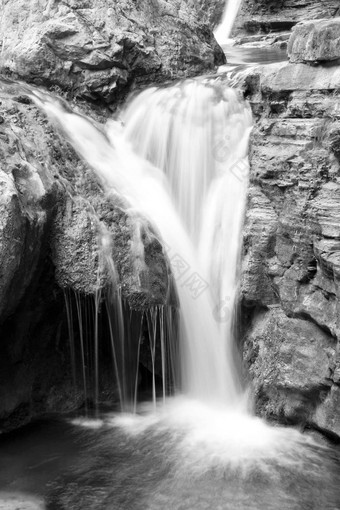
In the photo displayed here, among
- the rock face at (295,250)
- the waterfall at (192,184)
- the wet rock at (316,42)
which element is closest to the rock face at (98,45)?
the waterfall at (192,184)

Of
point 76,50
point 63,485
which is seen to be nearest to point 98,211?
point 63,485

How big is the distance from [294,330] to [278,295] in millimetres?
446

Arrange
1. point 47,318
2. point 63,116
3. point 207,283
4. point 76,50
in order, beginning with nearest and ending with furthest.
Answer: point 47,318 < point 207,283 < point 63,116 < point 76,50

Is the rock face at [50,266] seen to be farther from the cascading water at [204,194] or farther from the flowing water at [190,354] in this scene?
the cascading water at [204,194]

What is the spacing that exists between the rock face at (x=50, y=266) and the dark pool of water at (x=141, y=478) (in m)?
0.69

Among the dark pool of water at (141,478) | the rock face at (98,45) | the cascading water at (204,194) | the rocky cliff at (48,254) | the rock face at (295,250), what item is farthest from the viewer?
the rock face at (98,45)

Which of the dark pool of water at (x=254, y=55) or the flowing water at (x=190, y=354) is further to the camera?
the dark pool of water at (x=254, y=55)

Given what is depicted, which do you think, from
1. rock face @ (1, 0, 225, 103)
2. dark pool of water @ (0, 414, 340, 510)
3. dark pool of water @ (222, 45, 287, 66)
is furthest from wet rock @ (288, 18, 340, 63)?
dark pool of water @ (0, 414, 340, 510)

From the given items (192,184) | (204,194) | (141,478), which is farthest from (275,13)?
(141,478)

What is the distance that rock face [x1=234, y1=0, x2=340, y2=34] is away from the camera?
46.6ft

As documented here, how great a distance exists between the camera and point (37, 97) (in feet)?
26.2

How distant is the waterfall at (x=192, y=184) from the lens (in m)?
6.70

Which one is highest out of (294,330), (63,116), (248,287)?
(63,116)

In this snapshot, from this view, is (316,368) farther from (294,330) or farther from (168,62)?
(168,62)
